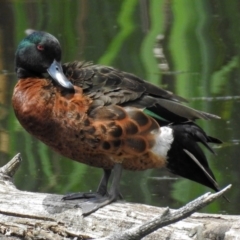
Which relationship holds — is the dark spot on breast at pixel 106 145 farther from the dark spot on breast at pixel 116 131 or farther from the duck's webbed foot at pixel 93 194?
the duck's webbed foot at pixel 93 194

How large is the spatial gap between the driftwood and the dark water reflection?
1.43 m

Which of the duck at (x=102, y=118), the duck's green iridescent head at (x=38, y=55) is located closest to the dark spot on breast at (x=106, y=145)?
the duck at (x=102, y=118)

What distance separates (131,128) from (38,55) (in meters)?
0.59

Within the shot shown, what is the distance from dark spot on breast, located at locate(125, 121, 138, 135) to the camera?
4438 millimetres

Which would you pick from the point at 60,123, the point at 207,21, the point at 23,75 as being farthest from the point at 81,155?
the point at 207,21

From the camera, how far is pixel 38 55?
15.1 ft

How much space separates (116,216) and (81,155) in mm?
402

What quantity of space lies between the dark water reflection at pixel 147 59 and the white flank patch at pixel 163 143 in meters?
1.11

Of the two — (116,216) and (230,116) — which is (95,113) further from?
(230,116)

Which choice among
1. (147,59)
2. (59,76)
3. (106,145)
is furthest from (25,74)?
(147,59)

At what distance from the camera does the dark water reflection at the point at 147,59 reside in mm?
5969

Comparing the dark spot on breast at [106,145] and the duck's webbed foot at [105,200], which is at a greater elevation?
the dark spot on breast at [106,145]

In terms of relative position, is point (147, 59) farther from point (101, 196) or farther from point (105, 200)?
point (105, 200)

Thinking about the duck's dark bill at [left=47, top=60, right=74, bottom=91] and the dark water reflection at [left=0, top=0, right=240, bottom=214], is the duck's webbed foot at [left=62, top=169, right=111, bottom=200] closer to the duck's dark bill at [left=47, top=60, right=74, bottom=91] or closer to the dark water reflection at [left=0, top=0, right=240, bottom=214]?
the duck's dark bill at [left=47, top=60, right=74, bottom=91]
